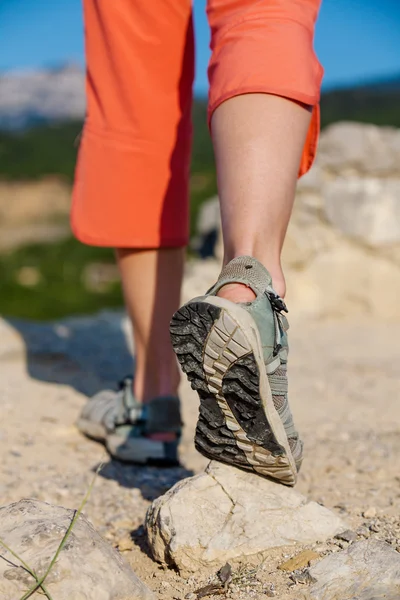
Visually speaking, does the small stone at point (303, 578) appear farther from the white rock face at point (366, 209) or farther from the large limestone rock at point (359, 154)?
the large limestone rock at point (359, 154)

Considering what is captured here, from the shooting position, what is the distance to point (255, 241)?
1.22 metres

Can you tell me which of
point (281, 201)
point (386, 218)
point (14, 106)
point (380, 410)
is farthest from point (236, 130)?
point (14, 106)

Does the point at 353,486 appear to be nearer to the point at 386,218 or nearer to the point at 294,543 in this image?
the point at 294,543

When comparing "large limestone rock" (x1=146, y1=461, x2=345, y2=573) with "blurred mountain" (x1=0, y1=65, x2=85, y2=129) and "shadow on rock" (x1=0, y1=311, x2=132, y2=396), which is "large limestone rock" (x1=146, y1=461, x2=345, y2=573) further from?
"blurred mountain" (x1=0, y1=65, x2=85, y2=129)

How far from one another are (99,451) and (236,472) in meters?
0.74

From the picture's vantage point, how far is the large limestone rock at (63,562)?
1021 millimetres

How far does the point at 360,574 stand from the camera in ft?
3.49

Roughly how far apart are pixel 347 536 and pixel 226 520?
0.21m

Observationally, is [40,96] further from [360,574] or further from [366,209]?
[360,574]

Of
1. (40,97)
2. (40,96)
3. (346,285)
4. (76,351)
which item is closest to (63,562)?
(76,351)

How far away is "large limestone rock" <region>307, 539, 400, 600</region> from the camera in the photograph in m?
1.02

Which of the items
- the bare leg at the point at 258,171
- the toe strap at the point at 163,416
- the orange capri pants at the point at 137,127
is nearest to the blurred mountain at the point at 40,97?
the orange capri pants at the point at 137,127

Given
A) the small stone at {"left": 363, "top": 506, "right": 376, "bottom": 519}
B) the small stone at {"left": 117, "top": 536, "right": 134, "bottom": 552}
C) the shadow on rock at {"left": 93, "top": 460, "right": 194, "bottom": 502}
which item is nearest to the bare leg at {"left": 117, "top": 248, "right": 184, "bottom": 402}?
the shadow on rock at {"left": 93, "top": 460, "right": 194, "bottom": 502}

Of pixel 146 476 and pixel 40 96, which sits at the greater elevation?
pixel 146 476
